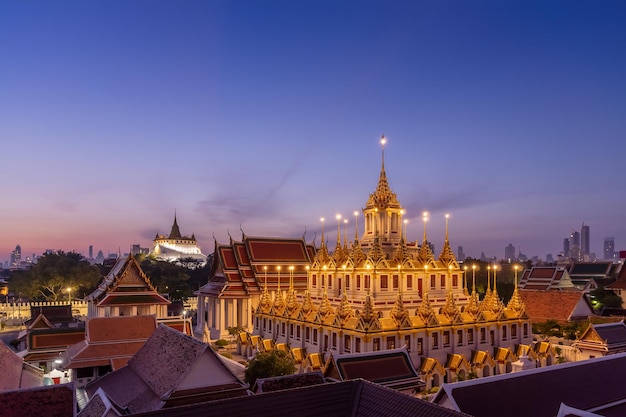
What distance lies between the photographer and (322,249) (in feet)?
119

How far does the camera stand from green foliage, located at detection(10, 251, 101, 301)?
57.3m

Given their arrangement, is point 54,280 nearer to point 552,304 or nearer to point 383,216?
point 383,216

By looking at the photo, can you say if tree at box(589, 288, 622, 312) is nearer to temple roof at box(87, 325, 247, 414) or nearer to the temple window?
the temple window

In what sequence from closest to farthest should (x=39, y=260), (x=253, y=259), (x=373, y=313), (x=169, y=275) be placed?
(x=373, y=313) → (x=253, y=259) → (x=39, y=260) → (x=169, y=275)

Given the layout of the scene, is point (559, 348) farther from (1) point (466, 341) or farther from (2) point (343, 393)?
(2) point (343, 393)

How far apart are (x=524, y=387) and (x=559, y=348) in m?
18.8

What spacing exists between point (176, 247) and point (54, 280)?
10729 centimetres

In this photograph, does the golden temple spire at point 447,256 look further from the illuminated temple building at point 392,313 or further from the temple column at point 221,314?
the temple column at point 221,314

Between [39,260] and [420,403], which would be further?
[39,260]

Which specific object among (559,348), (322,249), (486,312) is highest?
(322,249)

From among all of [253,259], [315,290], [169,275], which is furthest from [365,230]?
[169,275]

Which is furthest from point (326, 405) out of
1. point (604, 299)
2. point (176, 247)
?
point (176, 247)

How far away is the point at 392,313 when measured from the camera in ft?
88.5

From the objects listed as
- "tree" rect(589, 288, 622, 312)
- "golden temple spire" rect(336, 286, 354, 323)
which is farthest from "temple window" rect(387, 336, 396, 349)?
"tree" rect(589, 288, 622, 312)
